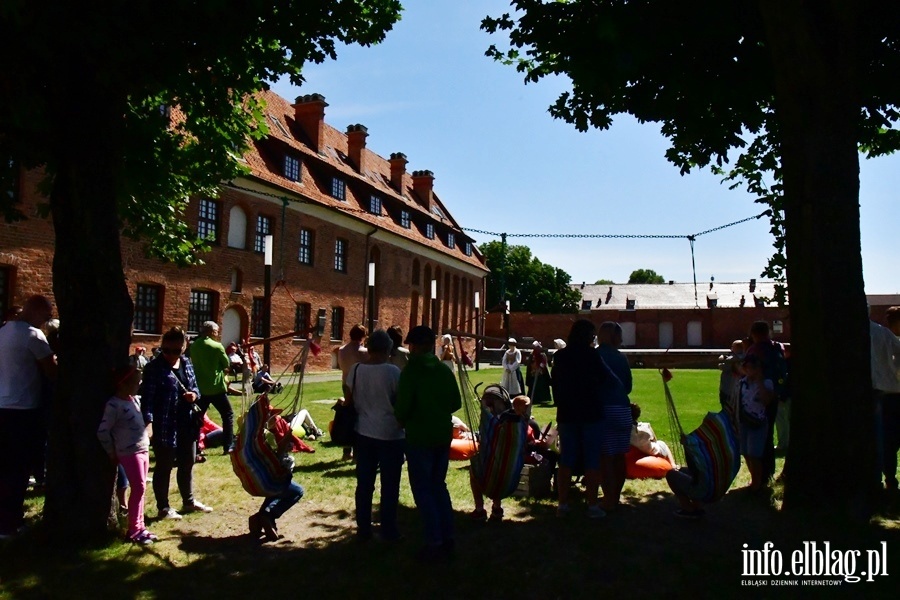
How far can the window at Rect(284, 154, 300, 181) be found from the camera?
2941 cm

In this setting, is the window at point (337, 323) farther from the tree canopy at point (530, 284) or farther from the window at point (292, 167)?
the tree canopy at point (530, 284)

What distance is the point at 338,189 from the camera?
33688 mm

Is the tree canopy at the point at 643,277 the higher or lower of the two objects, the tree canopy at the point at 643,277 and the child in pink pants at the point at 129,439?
the higher

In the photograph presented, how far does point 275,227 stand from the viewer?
28219mm

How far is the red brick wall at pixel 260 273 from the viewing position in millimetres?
18438

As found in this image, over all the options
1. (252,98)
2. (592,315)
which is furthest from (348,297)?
(592,315)

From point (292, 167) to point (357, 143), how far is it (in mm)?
9250

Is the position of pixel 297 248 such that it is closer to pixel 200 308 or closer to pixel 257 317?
pixel 257 317

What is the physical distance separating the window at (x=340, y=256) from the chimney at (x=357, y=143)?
6.01 metres

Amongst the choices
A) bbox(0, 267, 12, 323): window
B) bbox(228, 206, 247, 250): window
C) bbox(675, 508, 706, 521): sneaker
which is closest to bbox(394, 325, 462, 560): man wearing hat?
bbox(675, 508, 706, 521): sneaker

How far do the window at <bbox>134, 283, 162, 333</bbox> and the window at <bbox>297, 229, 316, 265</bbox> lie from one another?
816cm

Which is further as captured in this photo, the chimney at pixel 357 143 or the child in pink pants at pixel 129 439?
the chimney at pixel 357 143

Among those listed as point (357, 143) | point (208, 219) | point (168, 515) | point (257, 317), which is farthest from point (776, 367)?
point (357, 143)

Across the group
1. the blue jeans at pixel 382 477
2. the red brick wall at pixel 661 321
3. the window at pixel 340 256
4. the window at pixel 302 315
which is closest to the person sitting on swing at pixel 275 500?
the blue jeans at pixel 382 477
